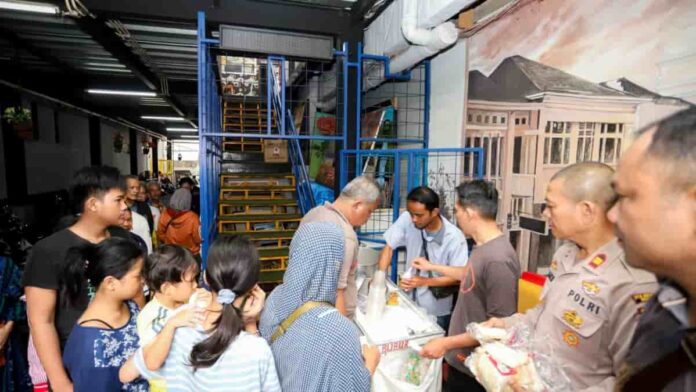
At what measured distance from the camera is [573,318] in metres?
1.21

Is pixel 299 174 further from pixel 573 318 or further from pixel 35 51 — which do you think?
pixel 573 318

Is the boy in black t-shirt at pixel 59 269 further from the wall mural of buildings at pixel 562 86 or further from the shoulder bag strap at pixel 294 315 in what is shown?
the wall mural of buildings at pixel 562 86

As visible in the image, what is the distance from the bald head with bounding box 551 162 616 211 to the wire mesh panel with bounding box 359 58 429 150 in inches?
121

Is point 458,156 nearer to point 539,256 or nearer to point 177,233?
point 539,256

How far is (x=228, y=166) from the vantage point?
6812mm

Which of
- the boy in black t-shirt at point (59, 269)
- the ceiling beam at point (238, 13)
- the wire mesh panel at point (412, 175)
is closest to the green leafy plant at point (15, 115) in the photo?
the ceiling beam at point (238, 13)

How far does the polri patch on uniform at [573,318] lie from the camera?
119 cm

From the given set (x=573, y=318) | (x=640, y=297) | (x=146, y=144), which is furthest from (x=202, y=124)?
(x=146, y=144)

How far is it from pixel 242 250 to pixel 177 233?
11.6 ft

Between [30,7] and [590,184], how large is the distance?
→ 5.61 meters

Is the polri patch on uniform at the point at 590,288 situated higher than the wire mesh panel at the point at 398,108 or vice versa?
the wire mesh panel at the point at 398,108

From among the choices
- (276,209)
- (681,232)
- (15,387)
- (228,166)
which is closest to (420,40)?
(681,232)

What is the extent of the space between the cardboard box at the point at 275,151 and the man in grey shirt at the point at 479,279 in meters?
5.54

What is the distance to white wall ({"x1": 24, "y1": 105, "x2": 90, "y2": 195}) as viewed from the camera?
8.59m
